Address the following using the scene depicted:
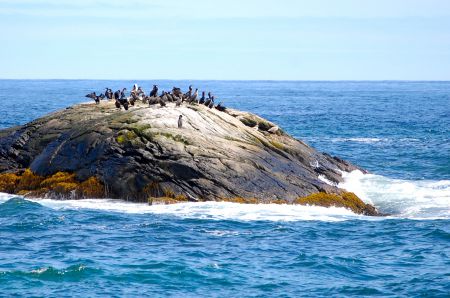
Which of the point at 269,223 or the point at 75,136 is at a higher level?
the point at 75,136

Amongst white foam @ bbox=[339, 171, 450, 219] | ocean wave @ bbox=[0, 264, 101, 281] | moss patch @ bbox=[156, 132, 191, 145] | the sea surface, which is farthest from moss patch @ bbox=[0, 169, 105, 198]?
white foam @ bbox=[339, 171, 450, 219]

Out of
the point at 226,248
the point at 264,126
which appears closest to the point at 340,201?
the point at 226,248

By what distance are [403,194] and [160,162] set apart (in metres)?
11.8

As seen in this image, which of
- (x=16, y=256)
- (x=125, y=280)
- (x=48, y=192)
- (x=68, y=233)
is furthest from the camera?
(x=48, y=192)

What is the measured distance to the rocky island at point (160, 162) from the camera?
105 ft

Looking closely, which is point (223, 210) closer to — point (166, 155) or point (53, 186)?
point (166, 155)

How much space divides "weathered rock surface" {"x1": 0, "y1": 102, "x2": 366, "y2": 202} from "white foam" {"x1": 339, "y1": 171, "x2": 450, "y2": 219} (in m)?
1.78

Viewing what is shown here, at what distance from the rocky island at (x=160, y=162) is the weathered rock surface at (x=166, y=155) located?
0.04 meters

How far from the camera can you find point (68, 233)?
27859 millimetres

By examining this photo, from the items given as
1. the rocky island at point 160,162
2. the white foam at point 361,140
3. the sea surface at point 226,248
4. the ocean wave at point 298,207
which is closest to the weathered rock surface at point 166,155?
the rocky island at point 160,162

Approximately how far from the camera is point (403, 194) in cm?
3694

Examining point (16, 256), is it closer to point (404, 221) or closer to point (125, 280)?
point (125, 280)

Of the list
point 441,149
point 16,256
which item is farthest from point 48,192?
point 441,149

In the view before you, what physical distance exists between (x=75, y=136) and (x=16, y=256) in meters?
11.4
